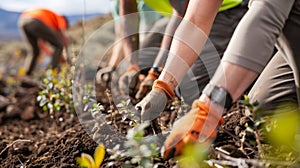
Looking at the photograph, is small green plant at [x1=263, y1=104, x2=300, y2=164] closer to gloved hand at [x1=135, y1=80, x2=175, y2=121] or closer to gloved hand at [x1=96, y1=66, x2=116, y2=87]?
gloved hand at [x1=135, y1=80, x2=175, y2=121]

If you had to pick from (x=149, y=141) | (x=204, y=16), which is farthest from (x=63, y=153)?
(x=204, y=16)

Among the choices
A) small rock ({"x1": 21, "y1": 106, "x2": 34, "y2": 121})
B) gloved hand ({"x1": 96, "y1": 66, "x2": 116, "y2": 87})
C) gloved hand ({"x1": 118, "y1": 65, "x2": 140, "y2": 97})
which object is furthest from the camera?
small rock ({"x1": 21, "y1": 106, "x2": 34, "y2": 121})

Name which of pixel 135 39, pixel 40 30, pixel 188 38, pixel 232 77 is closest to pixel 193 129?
pixel 232 77

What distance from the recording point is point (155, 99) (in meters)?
1.99

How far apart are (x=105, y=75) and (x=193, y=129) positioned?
2.06 metres

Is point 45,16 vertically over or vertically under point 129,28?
over

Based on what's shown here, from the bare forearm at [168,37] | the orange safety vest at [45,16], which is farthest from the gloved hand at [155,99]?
the orange safety vest at [45,16]

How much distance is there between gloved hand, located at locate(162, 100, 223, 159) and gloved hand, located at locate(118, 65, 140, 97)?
1.41m

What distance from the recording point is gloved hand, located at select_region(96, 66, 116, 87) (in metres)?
3.57

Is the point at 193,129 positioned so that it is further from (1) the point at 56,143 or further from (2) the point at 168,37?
(2) the point at 168,37

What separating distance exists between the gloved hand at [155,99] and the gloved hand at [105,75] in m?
1.48

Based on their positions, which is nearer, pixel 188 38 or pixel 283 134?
pixel 283 134

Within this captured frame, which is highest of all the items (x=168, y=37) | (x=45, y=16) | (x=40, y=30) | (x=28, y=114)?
(x=45, y=16)

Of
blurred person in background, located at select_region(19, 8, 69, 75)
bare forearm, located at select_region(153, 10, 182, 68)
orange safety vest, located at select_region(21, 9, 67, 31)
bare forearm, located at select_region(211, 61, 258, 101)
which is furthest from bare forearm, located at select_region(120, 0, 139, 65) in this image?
orange safety vest, located at select_region(21, 9, 67, 31)
